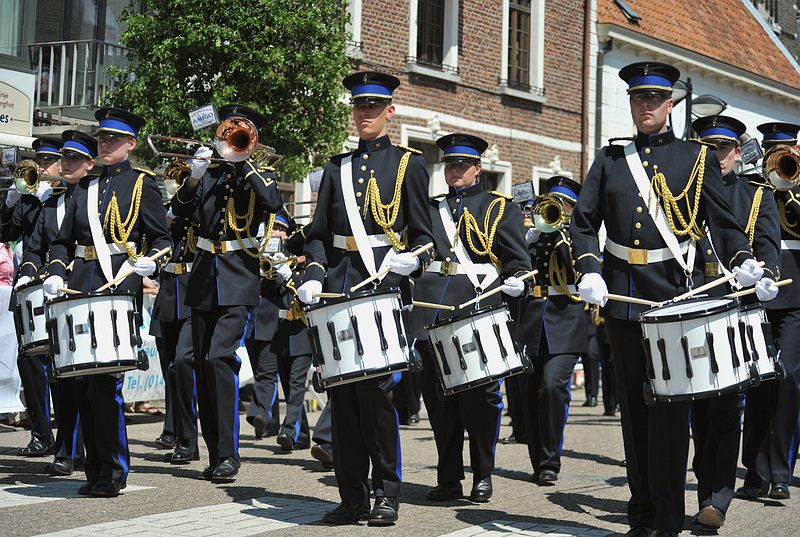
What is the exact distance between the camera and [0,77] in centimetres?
1622

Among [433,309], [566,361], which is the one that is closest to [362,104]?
[433,309]

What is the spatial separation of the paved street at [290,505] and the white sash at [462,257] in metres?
1.39

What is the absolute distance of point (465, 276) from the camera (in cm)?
843

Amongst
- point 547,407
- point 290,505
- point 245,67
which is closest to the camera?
point 290,505

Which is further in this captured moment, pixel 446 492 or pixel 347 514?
pixel 446 492

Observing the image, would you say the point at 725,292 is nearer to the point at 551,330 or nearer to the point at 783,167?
the point at 783,167

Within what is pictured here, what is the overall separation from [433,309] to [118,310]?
2.06 meters

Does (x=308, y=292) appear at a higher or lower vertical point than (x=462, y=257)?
lower

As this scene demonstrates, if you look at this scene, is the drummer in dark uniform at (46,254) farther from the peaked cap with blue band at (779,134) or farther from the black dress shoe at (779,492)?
the peaked cap with blue band at (779,134)

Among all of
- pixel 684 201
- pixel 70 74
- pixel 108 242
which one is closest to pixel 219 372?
pixel 108 242

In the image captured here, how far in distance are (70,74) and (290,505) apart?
12100 mm

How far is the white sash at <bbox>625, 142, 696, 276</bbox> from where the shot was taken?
6602 millimetres

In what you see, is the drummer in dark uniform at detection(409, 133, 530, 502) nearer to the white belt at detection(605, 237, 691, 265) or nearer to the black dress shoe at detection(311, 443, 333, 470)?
the black dress shoe at detection(311, 443, 333, 470)

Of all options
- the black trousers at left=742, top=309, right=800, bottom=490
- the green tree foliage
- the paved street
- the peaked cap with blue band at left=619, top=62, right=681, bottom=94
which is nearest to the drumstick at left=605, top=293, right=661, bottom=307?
the peaked cap with blue band at left=619, top=62, right=681, bottom=94
